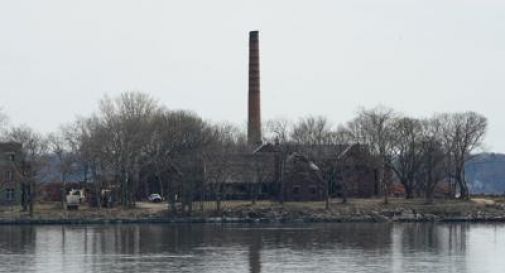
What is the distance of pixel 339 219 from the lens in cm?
11462

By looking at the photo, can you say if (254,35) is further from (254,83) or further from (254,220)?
(254,220)

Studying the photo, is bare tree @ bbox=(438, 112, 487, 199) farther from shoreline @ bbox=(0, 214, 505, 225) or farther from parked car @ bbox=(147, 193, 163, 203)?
parked car @ bbox=(147, 193, 163, 203)

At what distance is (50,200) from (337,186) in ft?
105

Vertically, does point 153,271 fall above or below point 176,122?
below

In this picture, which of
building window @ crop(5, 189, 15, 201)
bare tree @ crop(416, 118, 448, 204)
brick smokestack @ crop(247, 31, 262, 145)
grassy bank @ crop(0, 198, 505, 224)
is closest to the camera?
grassy bank @ crop(0, 198, 505, 224)

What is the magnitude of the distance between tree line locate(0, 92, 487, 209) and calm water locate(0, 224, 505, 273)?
15.7 meters

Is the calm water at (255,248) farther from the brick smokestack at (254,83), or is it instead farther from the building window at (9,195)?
the brick smokestack at (254,83)

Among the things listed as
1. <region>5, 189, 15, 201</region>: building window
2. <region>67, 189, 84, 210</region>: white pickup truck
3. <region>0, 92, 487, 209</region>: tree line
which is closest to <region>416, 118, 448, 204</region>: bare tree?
<region>0, 92, 487, 209</region>: tree line

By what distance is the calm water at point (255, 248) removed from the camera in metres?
67.4

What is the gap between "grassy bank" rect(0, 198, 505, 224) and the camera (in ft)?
372

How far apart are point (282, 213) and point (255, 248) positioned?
35477 mm

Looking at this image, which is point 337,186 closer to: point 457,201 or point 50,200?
point 457,201

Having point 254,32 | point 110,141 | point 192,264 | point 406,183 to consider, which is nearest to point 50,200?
point 110,141

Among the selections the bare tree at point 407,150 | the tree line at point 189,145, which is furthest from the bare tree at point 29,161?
the bare tree at point 407,150
